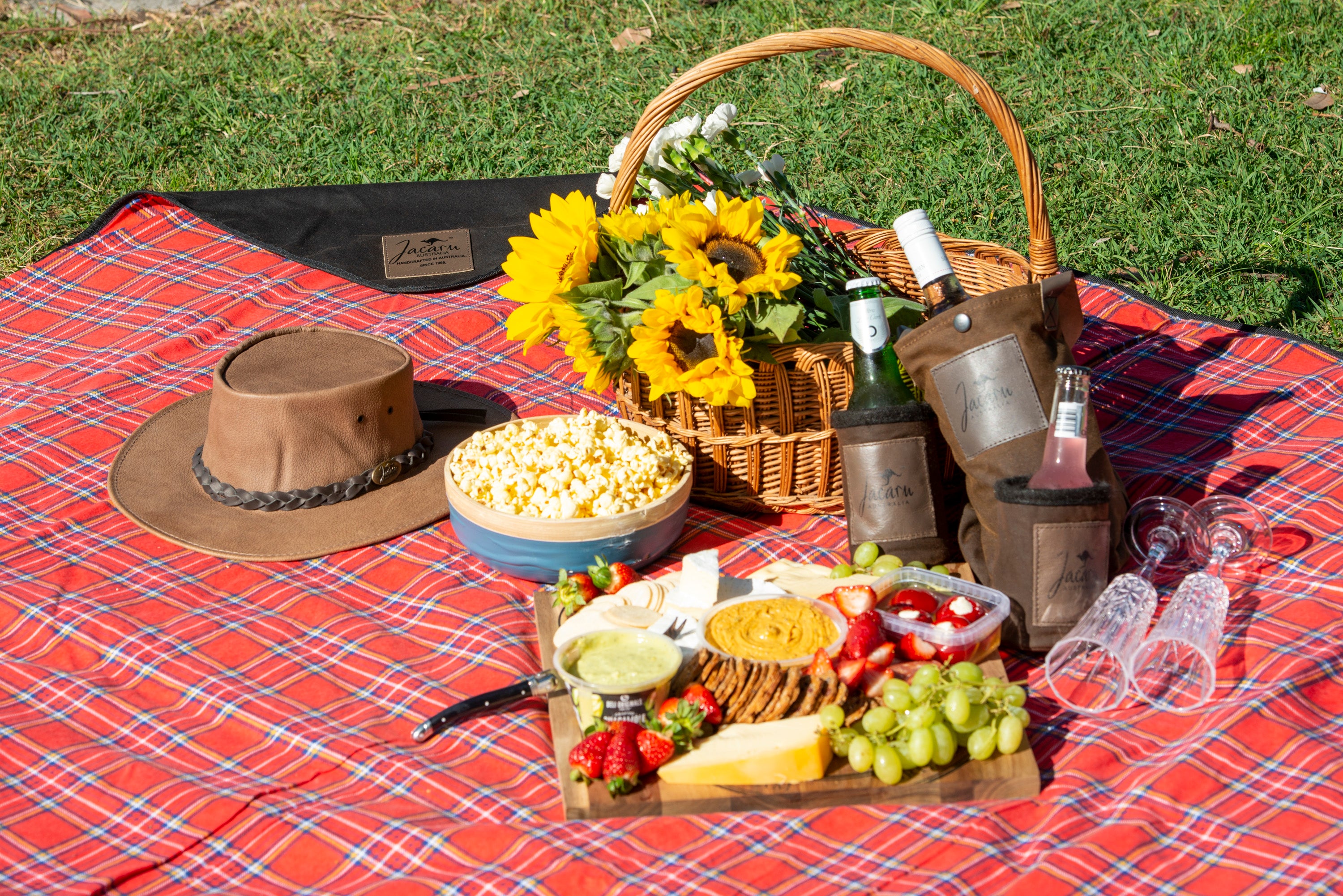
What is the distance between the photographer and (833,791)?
192 centimetres

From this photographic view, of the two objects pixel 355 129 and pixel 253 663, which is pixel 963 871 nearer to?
pixel 253 663

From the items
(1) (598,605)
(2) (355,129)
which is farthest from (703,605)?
(2) (355,129)

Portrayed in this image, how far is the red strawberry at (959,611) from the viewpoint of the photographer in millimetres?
2129

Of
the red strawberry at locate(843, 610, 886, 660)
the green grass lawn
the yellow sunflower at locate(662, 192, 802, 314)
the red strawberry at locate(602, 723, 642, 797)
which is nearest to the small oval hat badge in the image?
the yellow sunflower at locate(662, 192, 802, 314)

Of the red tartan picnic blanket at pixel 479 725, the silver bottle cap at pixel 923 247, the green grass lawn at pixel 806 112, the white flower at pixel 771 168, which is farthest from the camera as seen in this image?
the green grass lawn at pixel 806 112

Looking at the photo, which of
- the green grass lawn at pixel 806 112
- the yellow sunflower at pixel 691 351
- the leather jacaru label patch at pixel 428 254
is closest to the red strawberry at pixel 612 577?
the yellow sunflower at pixel 691 351

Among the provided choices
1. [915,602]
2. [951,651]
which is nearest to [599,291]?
[915,602]

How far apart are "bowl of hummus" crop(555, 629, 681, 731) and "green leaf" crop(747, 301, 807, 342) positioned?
2.26 feet

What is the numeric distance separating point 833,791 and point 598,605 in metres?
0.60

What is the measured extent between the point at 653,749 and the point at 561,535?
607 mm

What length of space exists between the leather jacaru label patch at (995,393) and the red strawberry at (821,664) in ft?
1.88

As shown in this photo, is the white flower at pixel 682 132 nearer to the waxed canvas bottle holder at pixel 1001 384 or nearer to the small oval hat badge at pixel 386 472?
the waxed canvas bottle holder at pixel 1001 384

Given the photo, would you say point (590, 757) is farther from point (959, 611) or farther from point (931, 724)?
point (959, 611)

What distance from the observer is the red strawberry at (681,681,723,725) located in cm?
195
